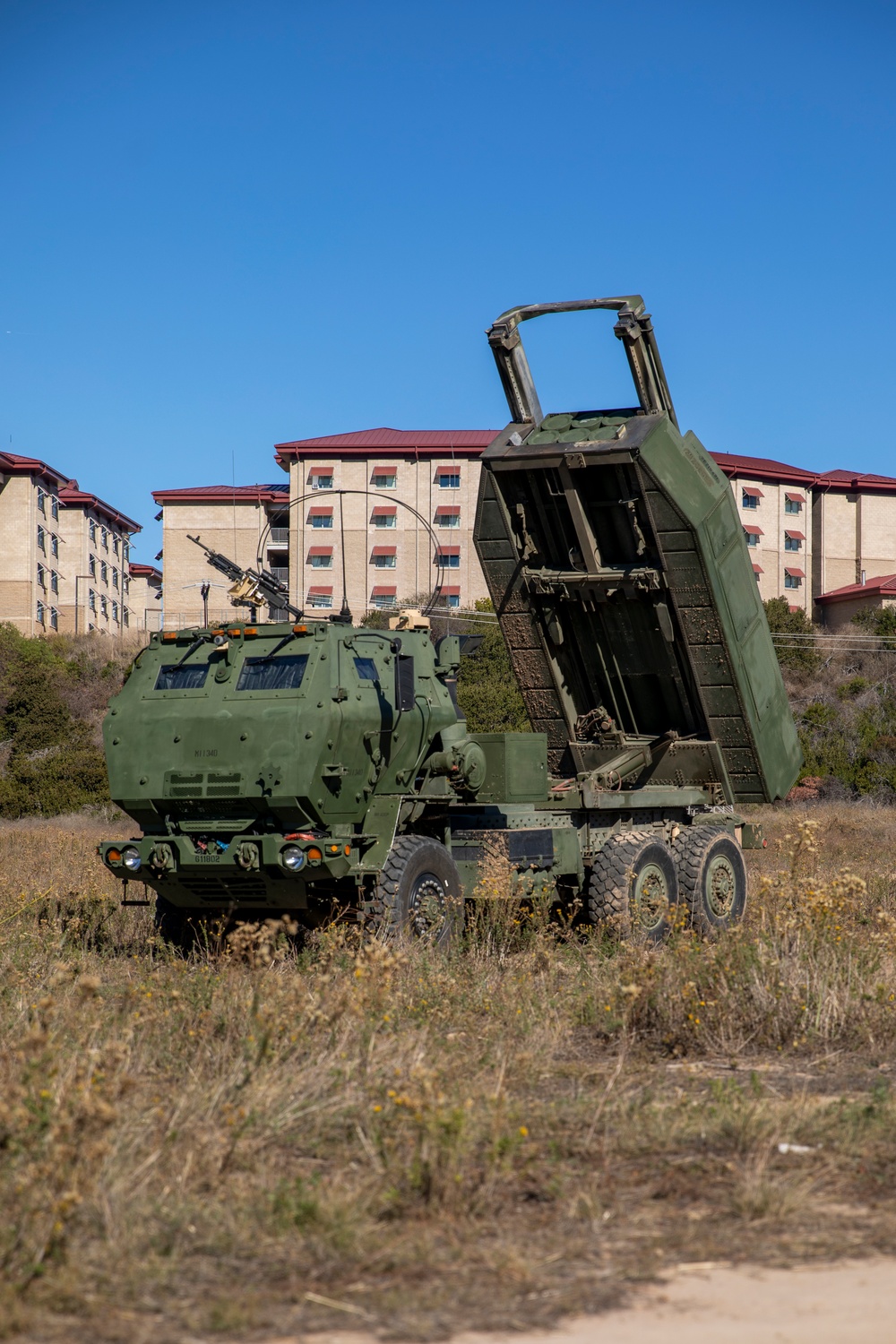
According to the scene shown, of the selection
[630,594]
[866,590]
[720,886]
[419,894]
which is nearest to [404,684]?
[419,894]

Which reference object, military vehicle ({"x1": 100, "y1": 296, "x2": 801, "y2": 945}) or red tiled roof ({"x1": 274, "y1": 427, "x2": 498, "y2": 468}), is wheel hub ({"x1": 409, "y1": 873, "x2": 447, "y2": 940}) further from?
red tiled roof ({"x1": 274, "y1": 427, "x2": 498, "y2": 468})

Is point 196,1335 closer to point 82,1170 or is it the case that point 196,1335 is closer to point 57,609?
point 82,1170

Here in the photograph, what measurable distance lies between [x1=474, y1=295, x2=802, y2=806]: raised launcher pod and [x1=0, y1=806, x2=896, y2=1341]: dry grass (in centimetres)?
372

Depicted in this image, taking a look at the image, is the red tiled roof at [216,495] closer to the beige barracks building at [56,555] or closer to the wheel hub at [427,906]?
the beige barracks building at [56,555]

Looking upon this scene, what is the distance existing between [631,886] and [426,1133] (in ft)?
22.7

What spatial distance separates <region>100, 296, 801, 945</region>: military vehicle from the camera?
9.64 meters

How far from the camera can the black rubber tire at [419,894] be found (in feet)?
31.9

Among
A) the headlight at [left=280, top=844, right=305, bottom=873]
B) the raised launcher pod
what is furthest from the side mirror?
the raised launcher pod

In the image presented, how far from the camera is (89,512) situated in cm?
7144

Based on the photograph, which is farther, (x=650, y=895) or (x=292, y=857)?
(x=650, y=895)

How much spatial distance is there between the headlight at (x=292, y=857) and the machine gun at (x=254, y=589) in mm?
2039

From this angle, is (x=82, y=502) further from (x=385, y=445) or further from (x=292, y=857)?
(x=292, y=857)

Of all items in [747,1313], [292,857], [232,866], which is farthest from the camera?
[232,866]

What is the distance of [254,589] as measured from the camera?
11039 millimetres
